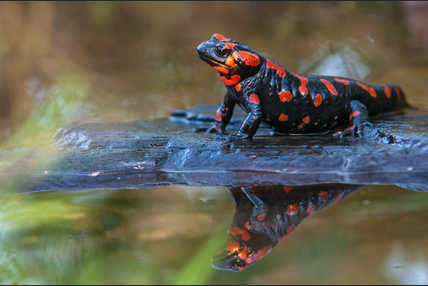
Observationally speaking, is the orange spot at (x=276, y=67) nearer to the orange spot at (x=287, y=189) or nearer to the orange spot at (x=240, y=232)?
the orange spot at (x=287, y=189)

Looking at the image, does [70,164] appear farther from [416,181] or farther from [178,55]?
[178,55]

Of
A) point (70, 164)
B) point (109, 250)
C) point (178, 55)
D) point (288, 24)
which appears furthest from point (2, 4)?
point (109, 250)

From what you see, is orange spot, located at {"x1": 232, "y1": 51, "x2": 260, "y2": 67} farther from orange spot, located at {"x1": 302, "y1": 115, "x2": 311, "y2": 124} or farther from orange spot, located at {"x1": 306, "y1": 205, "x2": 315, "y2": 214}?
orange spot, located at {"x1": 306, "y1": 205, "x2": 315, "y2": 214}

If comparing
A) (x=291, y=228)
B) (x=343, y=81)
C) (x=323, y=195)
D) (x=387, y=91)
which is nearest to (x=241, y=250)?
(x=291, y=228)

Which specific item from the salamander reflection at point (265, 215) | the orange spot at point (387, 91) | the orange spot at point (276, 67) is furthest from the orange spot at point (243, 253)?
the orange spot at point (387, 91)

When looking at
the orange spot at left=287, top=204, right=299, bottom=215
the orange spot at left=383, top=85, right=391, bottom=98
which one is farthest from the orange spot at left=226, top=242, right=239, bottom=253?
the orange spot at left=383, top=85, right=391, bottom=98

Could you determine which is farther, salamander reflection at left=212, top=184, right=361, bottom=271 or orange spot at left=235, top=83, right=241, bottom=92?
orange spot at left=235, top=83, right=241, bottom=92

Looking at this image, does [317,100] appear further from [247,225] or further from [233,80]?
[247,225]
